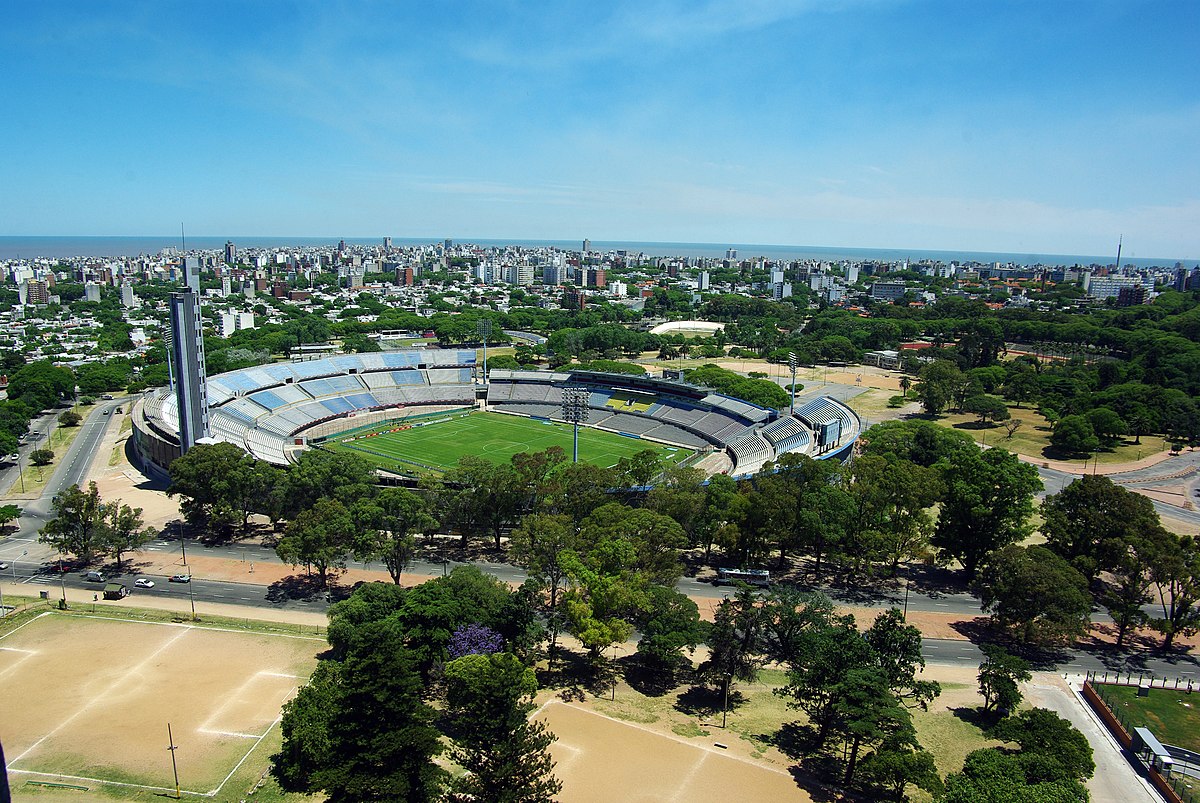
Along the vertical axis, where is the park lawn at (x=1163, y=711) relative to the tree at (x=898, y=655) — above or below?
below

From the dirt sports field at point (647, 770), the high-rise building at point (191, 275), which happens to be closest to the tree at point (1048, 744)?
the dirt sports field at point (647, 770)

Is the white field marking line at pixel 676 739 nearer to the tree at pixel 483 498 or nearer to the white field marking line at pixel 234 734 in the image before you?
the white field marking line at pixel 234 734

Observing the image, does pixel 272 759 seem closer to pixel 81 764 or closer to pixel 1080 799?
pixel 81 764

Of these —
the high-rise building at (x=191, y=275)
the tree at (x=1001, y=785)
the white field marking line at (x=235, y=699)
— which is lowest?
the white field marking line at (x=235, y=699)

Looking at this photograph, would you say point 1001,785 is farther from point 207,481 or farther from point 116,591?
point 207,481

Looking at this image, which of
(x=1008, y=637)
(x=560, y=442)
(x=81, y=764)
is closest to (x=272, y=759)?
(x=81, y=764)

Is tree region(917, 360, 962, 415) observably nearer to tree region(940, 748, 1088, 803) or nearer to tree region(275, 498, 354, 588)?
tree region(940, 748, 1088, 803)

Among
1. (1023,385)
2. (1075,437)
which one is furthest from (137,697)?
(1023,385)
